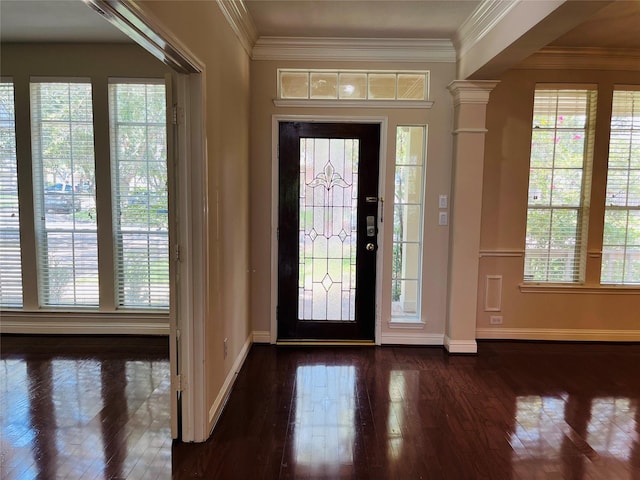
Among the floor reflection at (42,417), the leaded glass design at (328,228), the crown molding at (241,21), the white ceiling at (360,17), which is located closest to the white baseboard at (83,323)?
the floor reflection at (42,417)

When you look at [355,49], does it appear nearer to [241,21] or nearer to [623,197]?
[241,21]

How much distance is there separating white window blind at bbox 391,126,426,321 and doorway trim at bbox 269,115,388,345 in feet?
0.46

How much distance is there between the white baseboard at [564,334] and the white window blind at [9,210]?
458 centimetres

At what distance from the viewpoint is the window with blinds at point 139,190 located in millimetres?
3879

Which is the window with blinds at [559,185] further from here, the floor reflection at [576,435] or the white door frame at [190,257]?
the white door frame at [190,257]

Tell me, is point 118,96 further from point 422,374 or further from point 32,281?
point 422,374

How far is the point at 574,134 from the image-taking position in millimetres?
3834

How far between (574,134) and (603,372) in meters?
2.14

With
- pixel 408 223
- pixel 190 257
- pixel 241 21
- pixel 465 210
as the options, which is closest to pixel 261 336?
pixel 408 223

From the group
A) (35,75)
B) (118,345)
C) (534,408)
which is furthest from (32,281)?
(534,408)

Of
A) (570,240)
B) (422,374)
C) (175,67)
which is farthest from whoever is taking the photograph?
(570,240)

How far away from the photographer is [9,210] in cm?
394

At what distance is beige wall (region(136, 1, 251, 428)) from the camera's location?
2111 millimetres

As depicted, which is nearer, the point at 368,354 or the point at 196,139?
the point at 196,139
